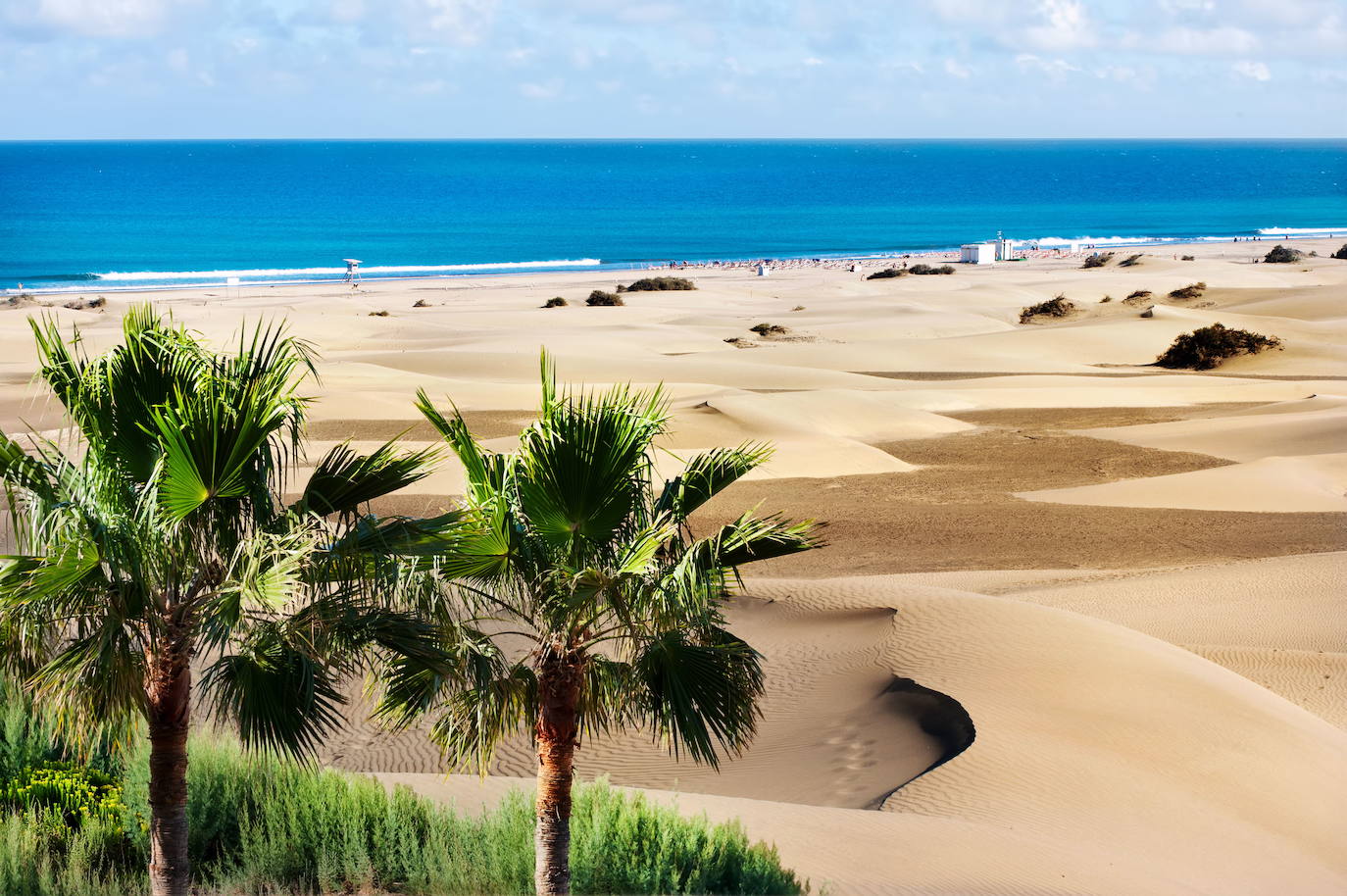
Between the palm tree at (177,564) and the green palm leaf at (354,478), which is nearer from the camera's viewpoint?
the palm tree at (177,564)

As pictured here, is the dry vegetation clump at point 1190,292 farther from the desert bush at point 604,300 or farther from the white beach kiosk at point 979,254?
the desert bush at point 604,300

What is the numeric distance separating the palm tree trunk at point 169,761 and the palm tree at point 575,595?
37.6 inches

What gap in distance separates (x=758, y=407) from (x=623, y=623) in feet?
68.9

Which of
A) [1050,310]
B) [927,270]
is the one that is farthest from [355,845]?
[927,270]

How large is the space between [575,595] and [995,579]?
1147 cm

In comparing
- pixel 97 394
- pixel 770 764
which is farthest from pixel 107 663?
pixel 770 764

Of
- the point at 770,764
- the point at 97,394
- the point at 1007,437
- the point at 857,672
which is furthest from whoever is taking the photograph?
the point at 1007,437

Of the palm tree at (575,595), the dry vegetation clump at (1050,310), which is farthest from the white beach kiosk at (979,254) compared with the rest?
the palm tree at (575,595)

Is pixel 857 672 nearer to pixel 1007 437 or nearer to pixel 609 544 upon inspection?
pixel 609 544

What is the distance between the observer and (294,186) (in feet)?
533

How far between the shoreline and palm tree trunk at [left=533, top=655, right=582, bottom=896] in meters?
55.6

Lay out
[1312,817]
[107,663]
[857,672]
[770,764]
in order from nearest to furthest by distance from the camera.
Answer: [107,663] → [1312,817] → [770,764] → [857,672]

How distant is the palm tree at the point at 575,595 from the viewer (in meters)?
6.44

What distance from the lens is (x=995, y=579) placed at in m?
17.0
